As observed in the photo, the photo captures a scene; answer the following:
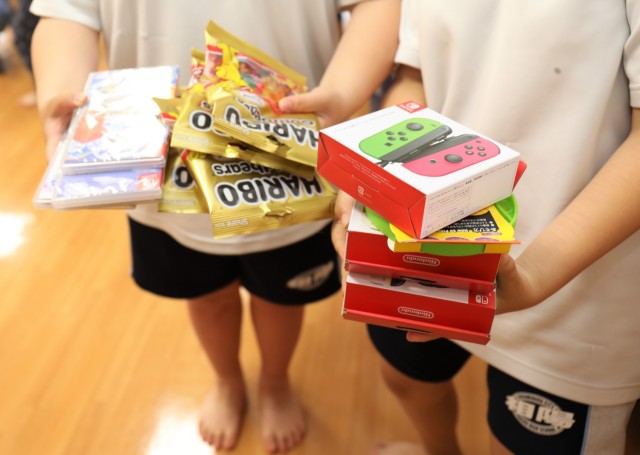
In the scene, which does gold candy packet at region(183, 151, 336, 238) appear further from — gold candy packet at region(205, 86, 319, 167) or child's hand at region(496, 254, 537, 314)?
child's hand at region(496, 254, 537, 314)

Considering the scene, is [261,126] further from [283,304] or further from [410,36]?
[283,304]

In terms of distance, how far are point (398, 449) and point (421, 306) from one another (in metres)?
0.69

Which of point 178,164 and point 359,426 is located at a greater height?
point 178,164

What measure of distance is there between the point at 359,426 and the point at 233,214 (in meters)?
0.72

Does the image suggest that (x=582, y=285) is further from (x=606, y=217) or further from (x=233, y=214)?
(x=233, y=214)

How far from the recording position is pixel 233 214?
619mm

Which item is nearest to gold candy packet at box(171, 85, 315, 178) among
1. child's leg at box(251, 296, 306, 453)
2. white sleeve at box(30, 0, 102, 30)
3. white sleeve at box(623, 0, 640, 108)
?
white sleeve at box(30, 0, 102, 30)

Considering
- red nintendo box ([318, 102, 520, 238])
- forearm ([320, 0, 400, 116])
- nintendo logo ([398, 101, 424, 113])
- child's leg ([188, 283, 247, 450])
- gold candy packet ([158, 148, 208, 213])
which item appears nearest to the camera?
red nintendo box ([318, 102, 520, 238])

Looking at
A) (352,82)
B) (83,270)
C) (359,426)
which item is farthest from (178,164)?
Result: (83,270)

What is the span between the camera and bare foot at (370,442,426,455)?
1073 mm

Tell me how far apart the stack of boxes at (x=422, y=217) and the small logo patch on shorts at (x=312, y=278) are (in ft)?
1.39

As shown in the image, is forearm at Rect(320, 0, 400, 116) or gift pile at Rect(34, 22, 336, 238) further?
forearm at Rect(320, 0, 400, 116)

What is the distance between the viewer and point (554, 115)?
556mm

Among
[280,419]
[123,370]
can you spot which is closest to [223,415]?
[280,419]
